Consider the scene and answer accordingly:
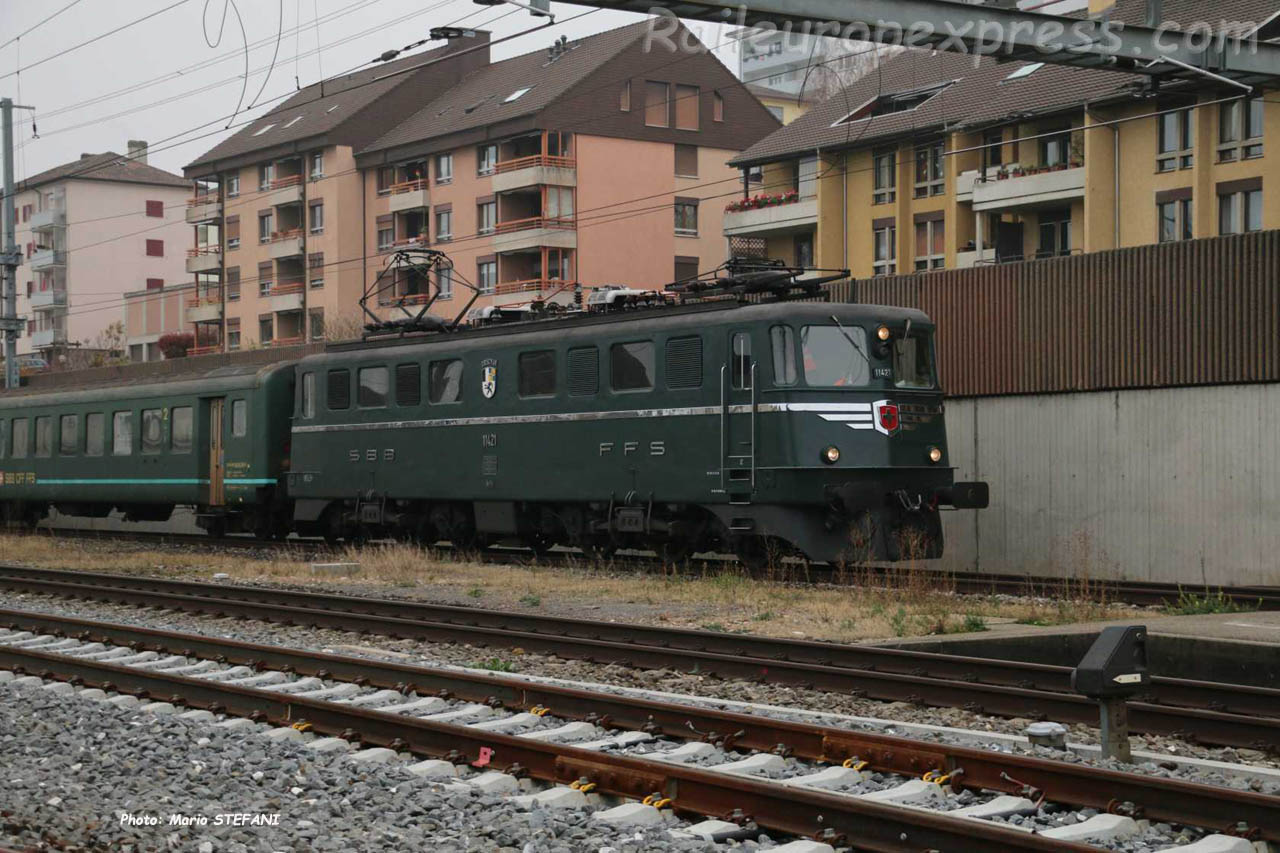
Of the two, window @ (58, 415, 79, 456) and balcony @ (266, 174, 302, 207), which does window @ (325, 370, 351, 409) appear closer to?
window @ (58, 415, 79, 456)

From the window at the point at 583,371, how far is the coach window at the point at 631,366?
0.31 metres

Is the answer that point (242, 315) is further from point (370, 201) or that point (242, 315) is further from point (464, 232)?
point (464, 232)

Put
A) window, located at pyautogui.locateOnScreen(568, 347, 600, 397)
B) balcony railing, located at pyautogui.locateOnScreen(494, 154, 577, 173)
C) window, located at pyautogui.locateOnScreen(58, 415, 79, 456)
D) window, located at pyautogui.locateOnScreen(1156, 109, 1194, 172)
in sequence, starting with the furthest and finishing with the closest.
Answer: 1. balcony railing, located at pyautogui.locateOnScreen(494, 154, 577, 173)
2. window, located at pyautogui.locateOnScreen(1156, 109, 1194, 172)
3. window, located at pyautogui.locateOnScreen(58, 415, 79, 456)
4. window, located at pyautogui.locateOnScreen(568, 347, 600, 397)

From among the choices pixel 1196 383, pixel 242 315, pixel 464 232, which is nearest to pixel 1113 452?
pixel 1196 383

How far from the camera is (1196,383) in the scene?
2011 cm

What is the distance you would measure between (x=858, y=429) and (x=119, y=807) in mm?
12243

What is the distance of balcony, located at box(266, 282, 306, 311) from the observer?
68.1 meters

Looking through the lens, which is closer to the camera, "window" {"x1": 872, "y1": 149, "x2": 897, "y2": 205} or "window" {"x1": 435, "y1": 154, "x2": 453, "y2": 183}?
"window" {"x1": 872, "y1": 149, "x2": 897, "y2": 205}

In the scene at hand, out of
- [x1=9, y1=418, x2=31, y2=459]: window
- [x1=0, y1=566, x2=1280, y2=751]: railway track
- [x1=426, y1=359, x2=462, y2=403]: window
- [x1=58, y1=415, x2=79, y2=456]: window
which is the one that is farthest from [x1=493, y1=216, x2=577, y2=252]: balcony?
[x1=0, y1=566, x2=1280, y2=751]: railway track

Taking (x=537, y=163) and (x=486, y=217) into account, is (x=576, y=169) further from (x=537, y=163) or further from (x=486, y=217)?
(x=486, y=217)

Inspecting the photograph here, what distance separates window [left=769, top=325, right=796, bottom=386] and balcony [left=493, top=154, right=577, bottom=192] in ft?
128

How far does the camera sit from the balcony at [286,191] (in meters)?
67.2

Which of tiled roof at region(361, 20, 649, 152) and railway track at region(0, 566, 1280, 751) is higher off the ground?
tiled roof at region(361, 20, 649, 152)

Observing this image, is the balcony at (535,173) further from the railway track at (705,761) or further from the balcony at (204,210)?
the railway track at (705,761)
